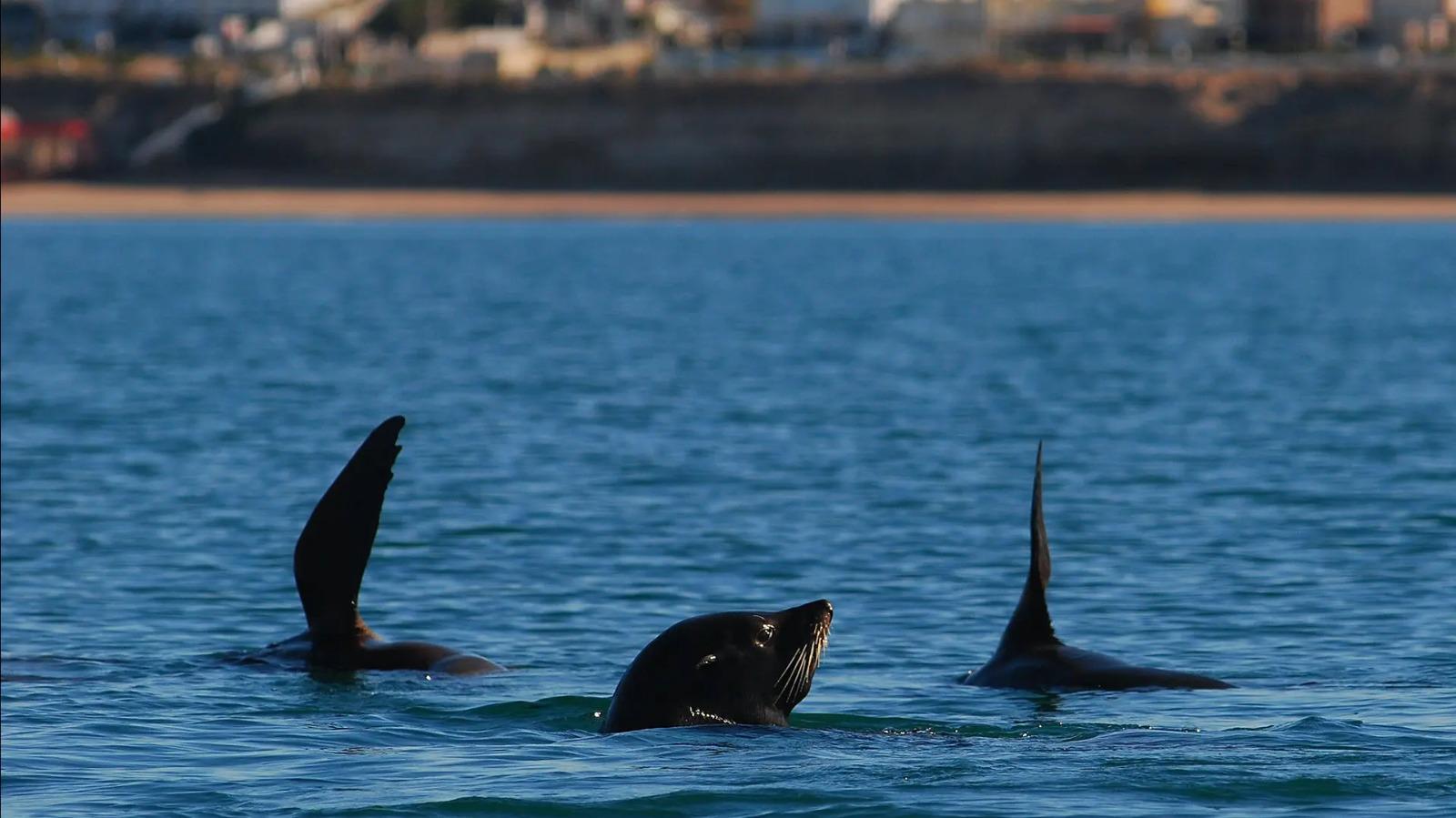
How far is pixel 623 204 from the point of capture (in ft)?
342

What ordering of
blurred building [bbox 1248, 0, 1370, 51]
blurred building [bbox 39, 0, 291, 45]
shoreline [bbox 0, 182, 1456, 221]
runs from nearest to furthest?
shoreline [bbox 0, 182, 1456, 221] < blurred building [bbox 1248, 0, 1370, 51] < blurred building [bbox 39, 0, 291, 45]

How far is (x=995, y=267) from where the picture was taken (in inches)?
3056

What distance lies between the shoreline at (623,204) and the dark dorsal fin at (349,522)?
289 feet

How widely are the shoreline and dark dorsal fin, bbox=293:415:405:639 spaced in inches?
3471

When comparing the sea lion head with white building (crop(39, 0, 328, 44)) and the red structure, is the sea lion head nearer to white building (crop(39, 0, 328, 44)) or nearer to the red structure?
the red structure

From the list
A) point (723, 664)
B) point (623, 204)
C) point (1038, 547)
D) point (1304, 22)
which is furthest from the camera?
point (1304, 22)

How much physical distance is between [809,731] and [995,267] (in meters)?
65.9

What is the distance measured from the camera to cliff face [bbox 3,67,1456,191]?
102 meters

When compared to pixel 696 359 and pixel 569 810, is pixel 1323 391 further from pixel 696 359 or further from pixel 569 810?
pixel 569 810

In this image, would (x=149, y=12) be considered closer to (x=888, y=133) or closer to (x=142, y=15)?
(x=142, y=15)

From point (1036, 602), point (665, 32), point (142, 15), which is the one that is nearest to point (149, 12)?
point (142, 15)

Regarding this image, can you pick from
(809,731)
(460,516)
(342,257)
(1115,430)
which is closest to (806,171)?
(342,257)

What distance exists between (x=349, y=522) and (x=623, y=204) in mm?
91093

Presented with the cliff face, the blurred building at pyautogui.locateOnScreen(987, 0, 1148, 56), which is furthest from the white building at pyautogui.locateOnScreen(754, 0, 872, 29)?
the cliff face
